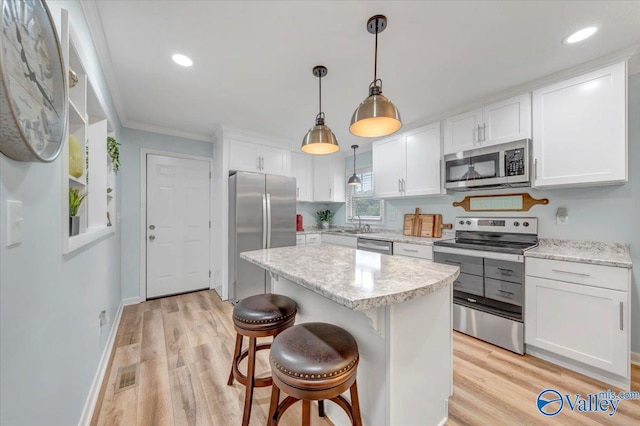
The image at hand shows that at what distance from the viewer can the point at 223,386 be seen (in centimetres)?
181

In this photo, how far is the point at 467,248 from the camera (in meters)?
2.50

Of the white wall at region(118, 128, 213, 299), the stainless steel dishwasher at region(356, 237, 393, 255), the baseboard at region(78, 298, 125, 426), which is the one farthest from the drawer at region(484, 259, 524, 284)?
the white wall at region(118, 128, 213, 299)

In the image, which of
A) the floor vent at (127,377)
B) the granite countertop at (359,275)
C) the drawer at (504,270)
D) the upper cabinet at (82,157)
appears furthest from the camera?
the drawer at (504,270)

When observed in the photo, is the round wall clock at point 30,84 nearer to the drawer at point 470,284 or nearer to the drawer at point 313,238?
the drawer at point 470,284

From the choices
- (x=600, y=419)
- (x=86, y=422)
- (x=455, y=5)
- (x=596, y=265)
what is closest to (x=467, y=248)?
(x=596, y=265)

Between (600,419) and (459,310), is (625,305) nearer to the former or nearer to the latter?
(600,419)

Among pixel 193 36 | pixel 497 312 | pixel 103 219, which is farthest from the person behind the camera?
pixel 497 312

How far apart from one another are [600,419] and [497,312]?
0.86 m

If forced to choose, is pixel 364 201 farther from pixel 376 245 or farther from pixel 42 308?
pixel 42 308

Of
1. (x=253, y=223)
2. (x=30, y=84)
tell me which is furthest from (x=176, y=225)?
(x=30, y=84)

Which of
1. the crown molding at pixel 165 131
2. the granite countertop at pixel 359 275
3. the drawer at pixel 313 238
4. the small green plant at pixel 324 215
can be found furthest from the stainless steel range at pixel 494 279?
the crown molding at pixel 165 131

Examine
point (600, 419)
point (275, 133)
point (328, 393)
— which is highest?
point (275, 133)

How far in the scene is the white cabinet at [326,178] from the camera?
186 inches

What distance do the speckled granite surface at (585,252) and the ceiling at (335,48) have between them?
1.54 m
